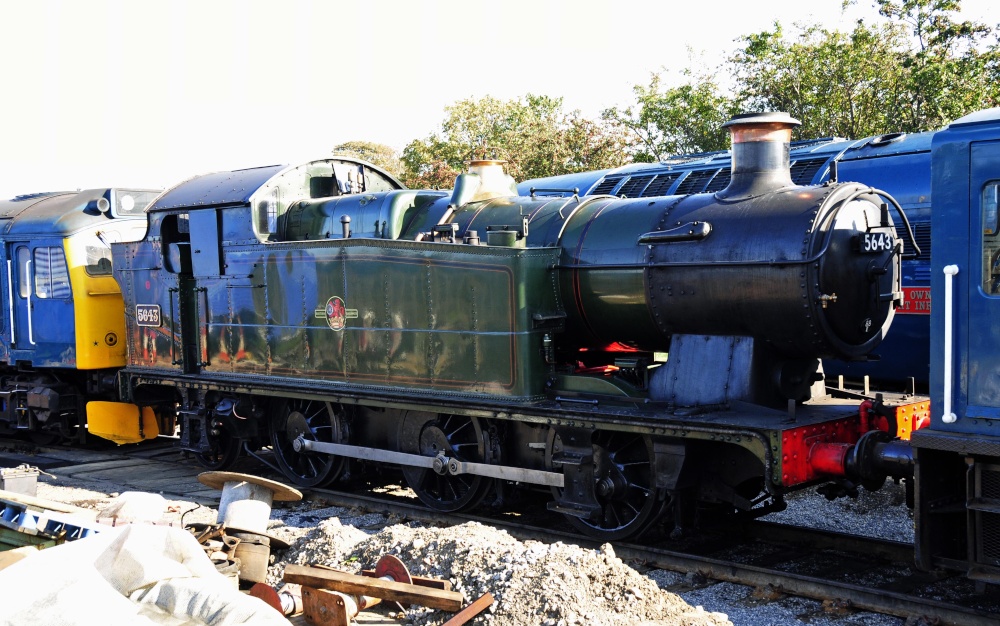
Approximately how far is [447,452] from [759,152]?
12.4ft

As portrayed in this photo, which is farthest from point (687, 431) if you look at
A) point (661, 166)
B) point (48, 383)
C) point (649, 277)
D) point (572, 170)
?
point (572, 170)

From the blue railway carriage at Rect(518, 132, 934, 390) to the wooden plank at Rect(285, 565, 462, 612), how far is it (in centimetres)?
430

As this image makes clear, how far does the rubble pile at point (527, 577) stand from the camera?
17.6ft

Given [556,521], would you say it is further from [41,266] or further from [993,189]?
[41,266]

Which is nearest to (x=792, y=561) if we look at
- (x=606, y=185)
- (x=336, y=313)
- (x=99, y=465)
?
(x=336, y=313)

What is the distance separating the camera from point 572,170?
2644 cm

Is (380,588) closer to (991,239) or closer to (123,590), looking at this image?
(123,590)

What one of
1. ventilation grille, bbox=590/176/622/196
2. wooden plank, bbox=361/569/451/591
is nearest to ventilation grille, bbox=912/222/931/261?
ventilation grille, bbox=590/176/622/196

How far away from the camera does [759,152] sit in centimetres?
754

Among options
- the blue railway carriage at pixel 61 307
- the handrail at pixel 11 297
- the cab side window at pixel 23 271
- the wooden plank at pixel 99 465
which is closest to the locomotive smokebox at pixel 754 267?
the wooden plank at pixel 99 465

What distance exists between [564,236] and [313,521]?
3.62 m

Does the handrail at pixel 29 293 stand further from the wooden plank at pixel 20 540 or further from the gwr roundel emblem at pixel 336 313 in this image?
the wooden plank at pixel 20 540

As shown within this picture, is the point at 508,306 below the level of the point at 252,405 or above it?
above

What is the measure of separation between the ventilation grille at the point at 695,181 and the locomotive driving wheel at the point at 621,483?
3.85 m
